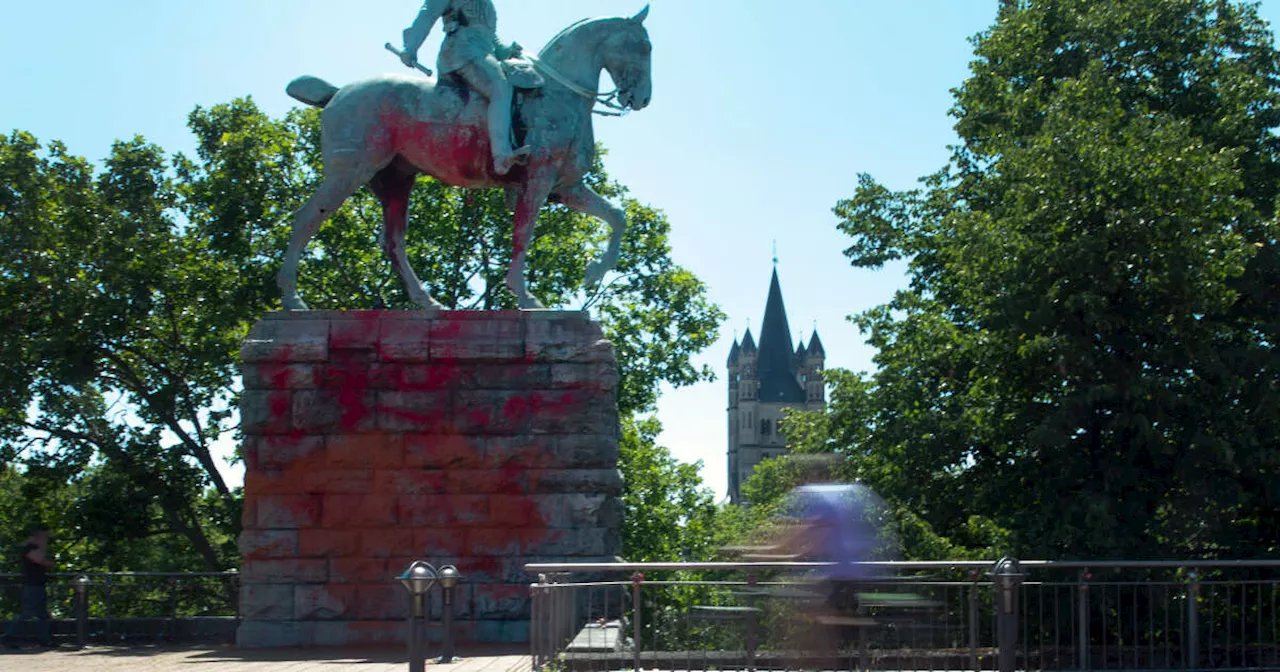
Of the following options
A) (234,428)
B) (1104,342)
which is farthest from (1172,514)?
(234,428)

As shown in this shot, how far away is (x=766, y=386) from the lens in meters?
147

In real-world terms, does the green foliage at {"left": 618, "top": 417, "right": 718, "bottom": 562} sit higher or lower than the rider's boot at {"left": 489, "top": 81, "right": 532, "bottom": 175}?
lower

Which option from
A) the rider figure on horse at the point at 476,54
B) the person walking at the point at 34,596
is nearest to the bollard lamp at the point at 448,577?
the rider figure on horse at the point at 476,54

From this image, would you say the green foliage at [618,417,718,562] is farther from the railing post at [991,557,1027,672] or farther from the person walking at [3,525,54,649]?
the railing post at [991,557,1027,672]

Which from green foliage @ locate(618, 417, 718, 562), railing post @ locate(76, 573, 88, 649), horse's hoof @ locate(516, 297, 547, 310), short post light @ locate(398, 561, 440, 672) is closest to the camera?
short post light @ locate(398, 561, 440, 672)

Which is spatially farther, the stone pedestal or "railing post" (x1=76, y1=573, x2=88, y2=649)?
"railing post" (x1=76, y1=573, x2=88, y2=649)

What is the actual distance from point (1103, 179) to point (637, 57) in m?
7.23

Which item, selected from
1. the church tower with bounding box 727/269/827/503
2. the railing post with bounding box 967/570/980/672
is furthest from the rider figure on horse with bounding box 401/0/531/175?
the church tower with bounding box 727/269/827/503

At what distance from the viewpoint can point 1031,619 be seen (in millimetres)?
12273

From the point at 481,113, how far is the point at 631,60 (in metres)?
1.55

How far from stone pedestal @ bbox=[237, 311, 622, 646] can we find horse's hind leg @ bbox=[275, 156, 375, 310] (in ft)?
1.82

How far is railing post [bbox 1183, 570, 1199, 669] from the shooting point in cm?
1123

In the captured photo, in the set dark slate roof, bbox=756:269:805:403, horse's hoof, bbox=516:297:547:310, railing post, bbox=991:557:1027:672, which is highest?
dark slate roof, bbox=756:269:805:403

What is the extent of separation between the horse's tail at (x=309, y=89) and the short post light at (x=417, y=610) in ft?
18.8
